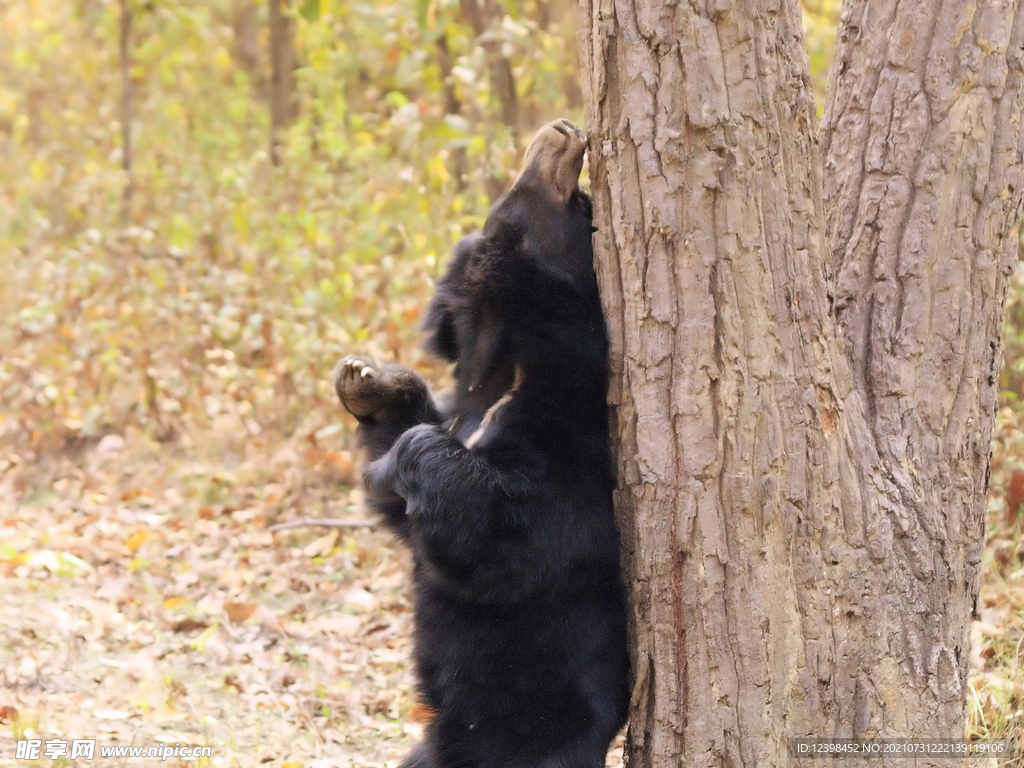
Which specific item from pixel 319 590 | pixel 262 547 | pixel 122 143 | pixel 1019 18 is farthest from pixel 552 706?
pixel 122 143

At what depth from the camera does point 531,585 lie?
2.72 metres

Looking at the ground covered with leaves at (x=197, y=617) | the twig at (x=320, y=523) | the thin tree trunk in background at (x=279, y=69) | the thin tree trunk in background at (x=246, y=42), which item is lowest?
the ground covered with leaves at (x=197, y=617)

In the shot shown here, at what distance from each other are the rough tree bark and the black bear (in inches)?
4.4

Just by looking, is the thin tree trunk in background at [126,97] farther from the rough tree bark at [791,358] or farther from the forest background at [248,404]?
the rough tree bark at [791,358]

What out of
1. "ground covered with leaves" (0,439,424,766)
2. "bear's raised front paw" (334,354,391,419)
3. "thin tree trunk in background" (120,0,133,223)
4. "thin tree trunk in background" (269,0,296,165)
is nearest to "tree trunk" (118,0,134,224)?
"thin tree trunk in background" (120,0,133,223)

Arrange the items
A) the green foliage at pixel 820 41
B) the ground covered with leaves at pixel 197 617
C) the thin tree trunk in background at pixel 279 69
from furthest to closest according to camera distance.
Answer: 1. the thin tree trunk in background at pixel 279 69
2. the green foliage at pixel 820 41
3. the ground covered with leaves at pixel 197 617

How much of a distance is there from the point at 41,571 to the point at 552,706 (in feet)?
12.0

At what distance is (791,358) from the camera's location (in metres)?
2.47

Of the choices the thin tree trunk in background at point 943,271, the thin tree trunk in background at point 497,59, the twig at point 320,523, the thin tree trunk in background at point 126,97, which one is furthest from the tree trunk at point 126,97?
the thin tree trunk in background at point 943,271

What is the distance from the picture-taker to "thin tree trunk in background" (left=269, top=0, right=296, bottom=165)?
433 inches

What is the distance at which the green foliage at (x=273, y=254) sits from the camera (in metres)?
6.51

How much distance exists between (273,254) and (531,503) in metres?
5.56

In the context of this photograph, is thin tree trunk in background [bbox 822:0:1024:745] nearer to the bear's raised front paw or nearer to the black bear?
the black bear

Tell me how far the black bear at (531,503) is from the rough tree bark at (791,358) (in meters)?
0.11
